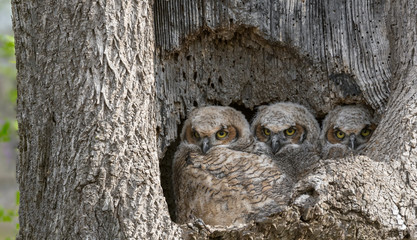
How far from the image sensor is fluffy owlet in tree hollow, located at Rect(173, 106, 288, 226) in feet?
10.8

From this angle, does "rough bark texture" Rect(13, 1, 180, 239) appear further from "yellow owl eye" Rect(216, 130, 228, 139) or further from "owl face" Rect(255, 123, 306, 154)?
"owl face" Rect(255, 123, 306, 154)

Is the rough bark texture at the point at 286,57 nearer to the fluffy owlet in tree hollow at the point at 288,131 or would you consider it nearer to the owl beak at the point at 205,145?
the fluffy owlet in tree hollow at the point at 288,131

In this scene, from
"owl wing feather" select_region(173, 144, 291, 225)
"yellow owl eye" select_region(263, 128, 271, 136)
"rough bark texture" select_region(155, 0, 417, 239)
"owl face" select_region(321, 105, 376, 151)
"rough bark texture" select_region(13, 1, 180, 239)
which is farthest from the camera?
"yellow owl eye" select_region(263, 128, 271, 136)

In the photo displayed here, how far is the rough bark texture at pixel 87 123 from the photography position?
243cm

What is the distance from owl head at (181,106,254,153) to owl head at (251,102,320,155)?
0.44ft

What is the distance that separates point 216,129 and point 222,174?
549 millimetres

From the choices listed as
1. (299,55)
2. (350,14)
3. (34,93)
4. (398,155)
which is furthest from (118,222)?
(350,14)

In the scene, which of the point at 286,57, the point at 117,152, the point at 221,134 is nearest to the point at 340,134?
the point at 286,57

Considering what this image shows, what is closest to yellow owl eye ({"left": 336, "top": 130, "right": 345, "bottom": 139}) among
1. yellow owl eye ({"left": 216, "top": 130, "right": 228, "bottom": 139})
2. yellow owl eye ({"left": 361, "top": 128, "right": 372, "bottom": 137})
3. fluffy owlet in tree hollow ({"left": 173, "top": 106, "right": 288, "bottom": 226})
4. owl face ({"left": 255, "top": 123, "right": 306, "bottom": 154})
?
yellow owl eye ({"left": 361, "top": 128, "right": 372, "bottom": 137})

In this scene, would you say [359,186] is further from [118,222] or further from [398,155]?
[118,222]

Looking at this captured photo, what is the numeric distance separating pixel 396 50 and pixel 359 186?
1356 mm

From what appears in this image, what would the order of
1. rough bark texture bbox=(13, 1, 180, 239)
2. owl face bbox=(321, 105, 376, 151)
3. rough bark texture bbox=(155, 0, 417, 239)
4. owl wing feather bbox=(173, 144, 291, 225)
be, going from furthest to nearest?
owl face bbox=(321, 105, 376, 151) < rough bark texture bbox=(155, 0, 417, 239) < owl wing feather bbox=(173, 144, 291, 225) < rough bark texture bbox=(13, 1, 180, 239)

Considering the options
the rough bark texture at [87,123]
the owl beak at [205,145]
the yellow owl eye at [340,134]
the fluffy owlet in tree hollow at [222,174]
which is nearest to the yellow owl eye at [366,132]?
the yellow owl eye at [340,134]

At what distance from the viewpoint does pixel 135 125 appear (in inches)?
102
